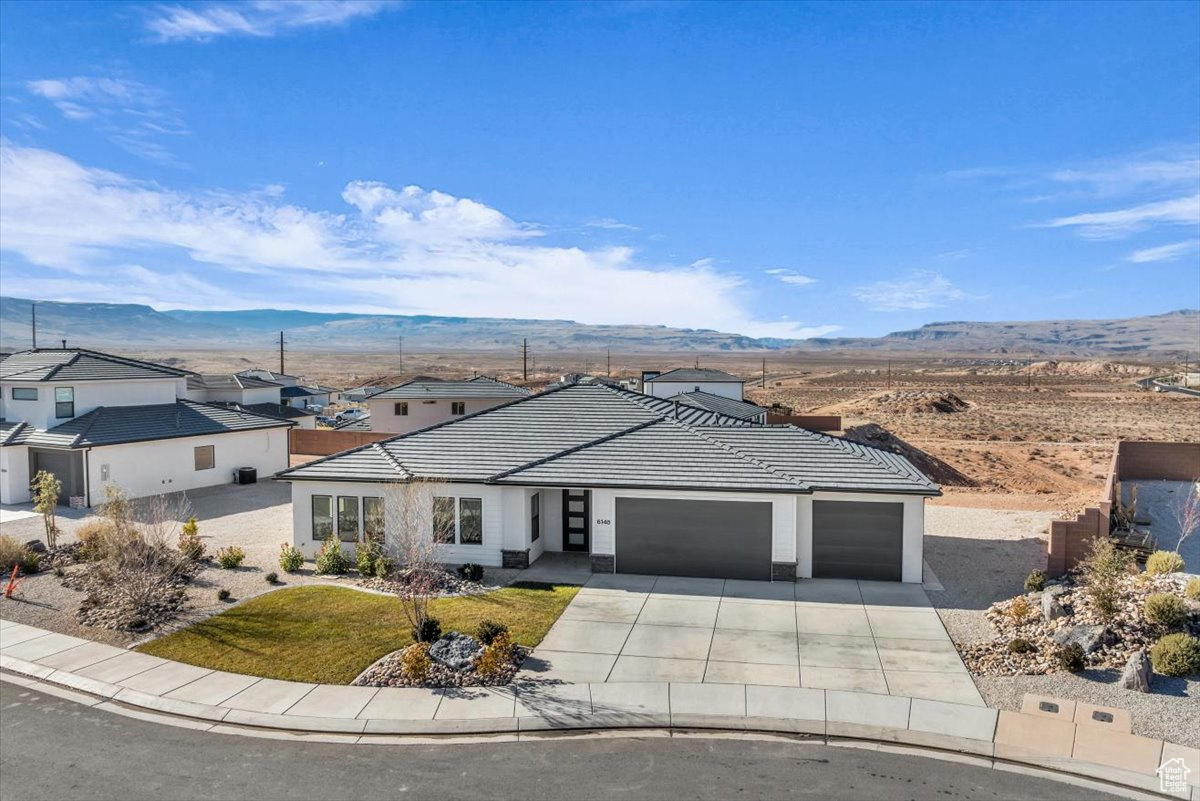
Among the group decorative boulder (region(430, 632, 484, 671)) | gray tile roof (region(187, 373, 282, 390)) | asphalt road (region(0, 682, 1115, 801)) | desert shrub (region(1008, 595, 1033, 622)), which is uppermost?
gray tile roof (region(187, 373, 282, 390))

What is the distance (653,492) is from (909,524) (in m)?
6.77

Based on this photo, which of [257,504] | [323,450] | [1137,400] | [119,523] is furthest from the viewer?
[1137,400]

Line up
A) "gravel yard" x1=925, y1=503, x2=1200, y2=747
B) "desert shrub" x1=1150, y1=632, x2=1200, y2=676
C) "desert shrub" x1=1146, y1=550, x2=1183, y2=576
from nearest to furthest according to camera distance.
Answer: "gravel yard" x1=925, y1=503, x2=1200, y2=747
"desert shrub" x1=1150, y1=632, x2=1200, y2=676
"desert shrub" x1=1146, y1=550, x2=1183, y2=576

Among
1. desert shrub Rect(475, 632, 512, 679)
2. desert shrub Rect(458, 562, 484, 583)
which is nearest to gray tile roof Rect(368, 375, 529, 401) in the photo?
desert shrub Rect(458, 562, 484, 583)

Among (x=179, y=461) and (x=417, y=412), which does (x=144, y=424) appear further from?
(x=417, y=412)

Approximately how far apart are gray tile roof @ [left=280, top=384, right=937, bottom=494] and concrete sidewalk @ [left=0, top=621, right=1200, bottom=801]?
761cm

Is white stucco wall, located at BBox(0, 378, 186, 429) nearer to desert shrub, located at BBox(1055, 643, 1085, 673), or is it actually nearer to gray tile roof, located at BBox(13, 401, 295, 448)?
gray tile roof, located at BBox(13, 401, 295, 448)

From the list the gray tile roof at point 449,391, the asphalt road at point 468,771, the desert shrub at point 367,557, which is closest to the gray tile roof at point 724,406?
the gray tile roof at point 449,391

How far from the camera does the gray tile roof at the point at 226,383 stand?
1941 inches

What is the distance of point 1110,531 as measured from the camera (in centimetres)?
2223

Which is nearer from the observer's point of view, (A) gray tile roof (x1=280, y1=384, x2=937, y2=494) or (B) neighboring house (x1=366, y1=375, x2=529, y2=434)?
(A) gray tile roof (x1=280, y1=384, x2=937, y2=494)

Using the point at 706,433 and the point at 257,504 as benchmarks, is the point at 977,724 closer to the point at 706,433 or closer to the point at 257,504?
the point at 706,433

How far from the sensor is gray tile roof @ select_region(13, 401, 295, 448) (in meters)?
31.0

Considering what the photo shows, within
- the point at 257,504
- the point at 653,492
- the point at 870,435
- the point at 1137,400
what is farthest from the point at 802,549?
the point at 1137,400
